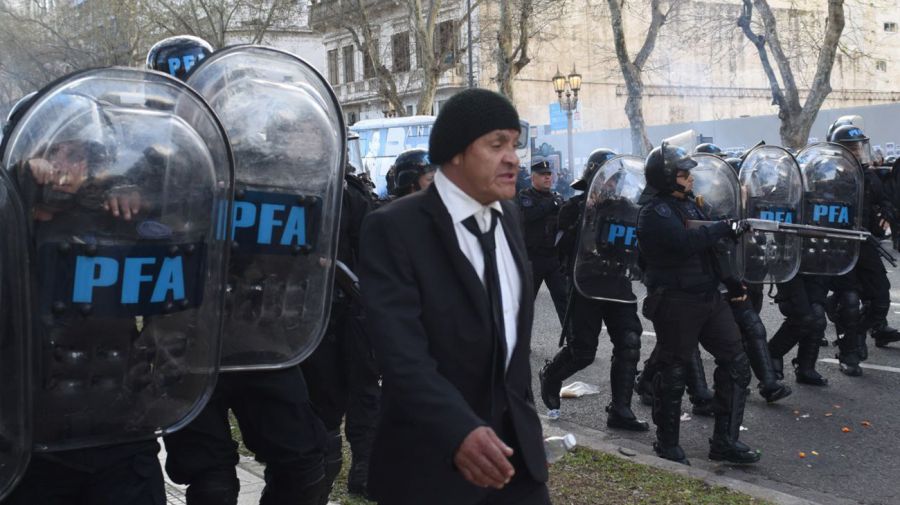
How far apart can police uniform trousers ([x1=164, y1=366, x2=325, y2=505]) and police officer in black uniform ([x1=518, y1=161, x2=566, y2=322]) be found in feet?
15.6

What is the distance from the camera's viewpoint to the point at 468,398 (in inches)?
102

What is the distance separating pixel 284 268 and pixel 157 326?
2.08ft

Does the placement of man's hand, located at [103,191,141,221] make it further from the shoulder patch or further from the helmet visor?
the helmet visor

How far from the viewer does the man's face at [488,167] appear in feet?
8.64

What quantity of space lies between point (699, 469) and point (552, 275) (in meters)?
3.45

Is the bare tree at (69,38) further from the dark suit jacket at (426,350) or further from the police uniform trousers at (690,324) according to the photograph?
the dark suit jacket at (426,350)

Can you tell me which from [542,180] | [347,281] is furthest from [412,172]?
[542,180]

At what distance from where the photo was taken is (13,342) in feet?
8.55

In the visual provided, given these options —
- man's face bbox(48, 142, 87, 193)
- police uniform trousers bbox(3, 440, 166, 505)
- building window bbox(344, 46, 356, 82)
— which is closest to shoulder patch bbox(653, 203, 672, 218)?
police uniform trousers bbox(3, 440, 166, 505)

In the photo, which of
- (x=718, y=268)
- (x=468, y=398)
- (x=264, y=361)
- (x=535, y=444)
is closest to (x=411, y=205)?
(x=468, y=398)

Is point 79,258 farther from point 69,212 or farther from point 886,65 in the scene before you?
point 886,65

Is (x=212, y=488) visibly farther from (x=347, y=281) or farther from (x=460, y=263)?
(x=460, y=263)

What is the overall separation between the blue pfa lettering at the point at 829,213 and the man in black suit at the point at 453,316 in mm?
5419

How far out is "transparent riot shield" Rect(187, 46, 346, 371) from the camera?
3420 millimetres
